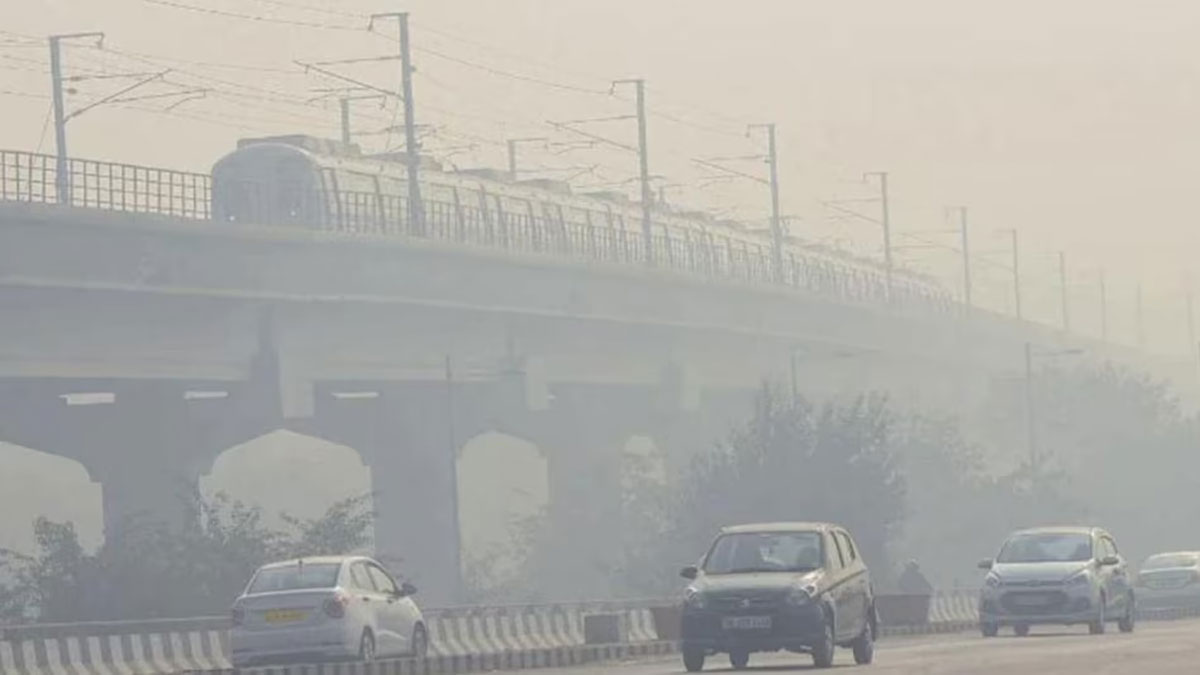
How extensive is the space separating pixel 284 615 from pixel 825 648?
6.31m

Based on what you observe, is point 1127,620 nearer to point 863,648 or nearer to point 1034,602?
point 1034,602

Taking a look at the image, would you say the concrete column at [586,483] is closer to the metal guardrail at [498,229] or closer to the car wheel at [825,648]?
the metal guardrail at [498,229]

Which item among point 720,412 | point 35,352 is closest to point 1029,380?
point 720,412

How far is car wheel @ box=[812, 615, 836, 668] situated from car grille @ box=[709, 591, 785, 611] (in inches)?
22.1

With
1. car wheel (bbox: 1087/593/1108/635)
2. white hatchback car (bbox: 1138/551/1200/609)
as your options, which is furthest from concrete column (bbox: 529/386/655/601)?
car wheel (bbox: 1087/593/1108/635)

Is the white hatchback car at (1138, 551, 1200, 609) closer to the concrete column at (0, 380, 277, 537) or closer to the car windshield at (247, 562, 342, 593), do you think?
the concrete column at (0, 380, 277, 537)

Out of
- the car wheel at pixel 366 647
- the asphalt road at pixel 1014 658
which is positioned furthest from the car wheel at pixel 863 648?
the car wheel at pixel 366 647

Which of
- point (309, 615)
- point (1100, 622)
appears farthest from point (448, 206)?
point (309, 615)

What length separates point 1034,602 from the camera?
43719 mm

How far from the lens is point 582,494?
3971 inches

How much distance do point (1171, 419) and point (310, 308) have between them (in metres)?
80.4

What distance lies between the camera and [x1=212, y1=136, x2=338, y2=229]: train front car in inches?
3036

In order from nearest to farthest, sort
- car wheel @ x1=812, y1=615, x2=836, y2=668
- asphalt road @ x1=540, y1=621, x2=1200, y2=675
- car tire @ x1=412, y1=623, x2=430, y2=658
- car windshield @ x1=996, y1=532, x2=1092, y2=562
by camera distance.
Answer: asphalt road @ x1=540, y1=621, x2=1200, y2=675 < car wheel @ x1=812, y1=615, x2=836, y2=668 < car tire @ x1=412, y1=623, x2=430, y2=658 < car windshield @ x1=996, y1=532, x2=1092, y2=562

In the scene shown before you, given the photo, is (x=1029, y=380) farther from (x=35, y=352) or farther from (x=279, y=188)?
(x=35, y=352)
